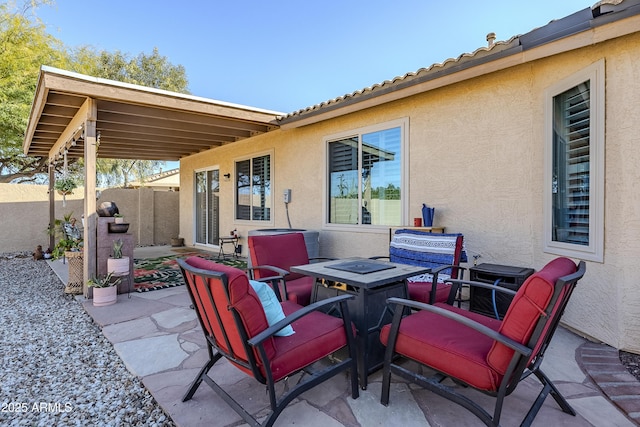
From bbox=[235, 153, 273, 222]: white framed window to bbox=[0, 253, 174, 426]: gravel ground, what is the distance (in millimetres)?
4151

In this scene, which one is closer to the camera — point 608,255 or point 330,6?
point 608,255

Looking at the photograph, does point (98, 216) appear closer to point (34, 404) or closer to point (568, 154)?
point (34, 404)

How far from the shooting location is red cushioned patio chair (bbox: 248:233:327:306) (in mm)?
3688

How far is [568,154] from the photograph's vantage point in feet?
11.9

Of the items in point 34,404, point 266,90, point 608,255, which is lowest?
point 34,404

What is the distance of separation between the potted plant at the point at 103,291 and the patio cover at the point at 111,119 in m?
0.36

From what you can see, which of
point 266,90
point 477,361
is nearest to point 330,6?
point 477,361

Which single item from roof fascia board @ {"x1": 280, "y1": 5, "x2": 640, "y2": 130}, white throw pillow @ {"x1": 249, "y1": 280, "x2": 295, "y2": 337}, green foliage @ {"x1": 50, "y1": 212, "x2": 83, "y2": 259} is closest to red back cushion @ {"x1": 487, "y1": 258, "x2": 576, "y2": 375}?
white throw pillow @ {"x1": 249, "y1": 280, "x2": 295, "y2": 337}

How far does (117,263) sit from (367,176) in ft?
13.3

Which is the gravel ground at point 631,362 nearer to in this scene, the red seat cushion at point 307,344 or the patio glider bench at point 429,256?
the patio glider bench at point 429,256

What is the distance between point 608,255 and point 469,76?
2423 mm

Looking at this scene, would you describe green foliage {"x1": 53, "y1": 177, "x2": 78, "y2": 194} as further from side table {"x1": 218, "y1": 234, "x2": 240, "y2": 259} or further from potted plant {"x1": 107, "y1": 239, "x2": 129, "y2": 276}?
side table {"x1": 218, "y1": 234, "x2": 240, "y2": 259}

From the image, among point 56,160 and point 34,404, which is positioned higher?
point 56,160

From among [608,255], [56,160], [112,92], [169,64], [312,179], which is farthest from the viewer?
[169,64]
